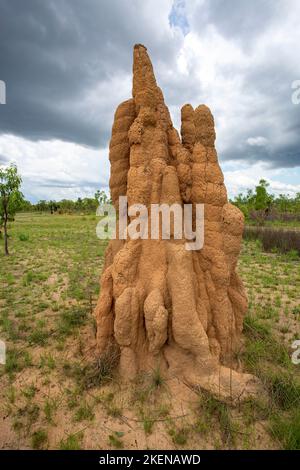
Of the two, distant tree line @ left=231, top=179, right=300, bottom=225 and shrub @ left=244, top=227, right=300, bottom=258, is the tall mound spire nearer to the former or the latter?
shrub @ left=244, top=227, right=300, bottom=258

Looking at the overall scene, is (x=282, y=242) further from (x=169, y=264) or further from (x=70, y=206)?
(x=70, y=206)

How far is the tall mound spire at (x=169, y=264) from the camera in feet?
12.8

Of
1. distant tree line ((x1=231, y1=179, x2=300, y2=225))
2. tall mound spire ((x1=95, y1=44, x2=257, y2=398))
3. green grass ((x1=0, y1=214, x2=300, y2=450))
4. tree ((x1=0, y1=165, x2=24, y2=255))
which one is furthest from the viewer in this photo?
distant tree line ((x1=231, y1=179, x2=300, y2=225))

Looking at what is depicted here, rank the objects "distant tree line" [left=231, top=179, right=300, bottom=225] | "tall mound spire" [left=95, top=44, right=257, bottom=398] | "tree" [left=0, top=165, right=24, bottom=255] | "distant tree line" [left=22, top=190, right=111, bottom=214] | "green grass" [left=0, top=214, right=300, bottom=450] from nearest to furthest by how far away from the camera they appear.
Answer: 1. "green grass" [left=0, top=214, right=300, bottom=450]
2. "tall mound spire" [left=95, top=44, right=257, bottom=398]
3. "tree" [left=0, top=165, right=24, bottom=255]
4. "distant tree line" [left=231, top=179, right=300, bottom=225]
5. "distant tree line" [left=22, top=190, right=111, bottom=214]

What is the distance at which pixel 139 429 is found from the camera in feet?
10.6

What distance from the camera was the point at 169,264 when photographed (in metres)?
4.18

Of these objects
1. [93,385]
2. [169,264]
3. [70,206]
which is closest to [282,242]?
[169,264]

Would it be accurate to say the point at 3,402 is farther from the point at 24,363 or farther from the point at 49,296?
the point at 49,296

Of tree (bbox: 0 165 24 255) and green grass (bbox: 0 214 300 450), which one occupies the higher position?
tree (bbox: 0 165 24 255)

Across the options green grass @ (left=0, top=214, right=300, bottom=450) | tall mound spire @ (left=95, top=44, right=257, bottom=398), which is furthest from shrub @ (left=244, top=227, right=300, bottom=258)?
tall mound spire @ (left=95, top=44, right=257, bottom=398)

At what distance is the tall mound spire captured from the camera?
3.92m

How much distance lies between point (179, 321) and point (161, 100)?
3.47 meters
